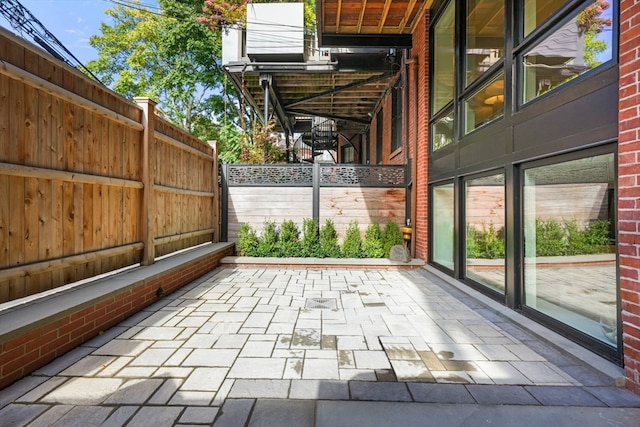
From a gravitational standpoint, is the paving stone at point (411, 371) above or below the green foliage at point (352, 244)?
below

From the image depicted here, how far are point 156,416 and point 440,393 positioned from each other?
1.55 m

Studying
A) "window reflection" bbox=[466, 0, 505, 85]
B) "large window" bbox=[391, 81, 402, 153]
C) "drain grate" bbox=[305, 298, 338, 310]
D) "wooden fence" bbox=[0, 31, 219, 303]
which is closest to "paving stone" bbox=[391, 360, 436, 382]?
"drain grate" bbox=[305, 298, 338, 310]

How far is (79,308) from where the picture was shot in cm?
222

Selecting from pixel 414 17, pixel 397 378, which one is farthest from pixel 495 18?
pixel 397 378

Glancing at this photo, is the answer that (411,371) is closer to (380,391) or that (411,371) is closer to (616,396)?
(380,391)

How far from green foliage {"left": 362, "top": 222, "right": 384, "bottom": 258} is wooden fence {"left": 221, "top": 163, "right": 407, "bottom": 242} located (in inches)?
5.9

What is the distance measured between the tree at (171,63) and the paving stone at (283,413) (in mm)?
12587

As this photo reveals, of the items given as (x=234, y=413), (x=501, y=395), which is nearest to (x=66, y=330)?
(x=234, y=413)

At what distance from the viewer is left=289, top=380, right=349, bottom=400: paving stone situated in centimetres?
170

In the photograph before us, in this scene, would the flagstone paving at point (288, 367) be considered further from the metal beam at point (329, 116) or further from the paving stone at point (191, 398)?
the metal beam at point (329, 116)

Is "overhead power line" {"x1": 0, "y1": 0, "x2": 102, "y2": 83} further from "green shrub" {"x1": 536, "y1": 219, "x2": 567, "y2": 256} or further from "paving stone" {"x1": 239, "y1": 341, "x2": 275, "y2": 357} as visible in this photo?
"green shrub" {"x1": 536, "y1": 219, "x2": 567, "y2": 256}

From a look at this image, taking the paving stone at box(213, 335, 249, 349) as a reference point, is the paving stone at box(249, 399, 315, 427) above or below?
below

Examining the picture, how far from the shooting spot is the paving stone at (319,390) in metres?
1.70

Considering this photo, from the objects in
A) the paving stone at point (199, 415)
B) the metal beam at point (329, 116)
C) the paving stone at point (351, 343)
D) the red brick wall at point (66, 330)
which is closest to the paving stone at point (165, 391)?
the paving stone at point (199, 415)
